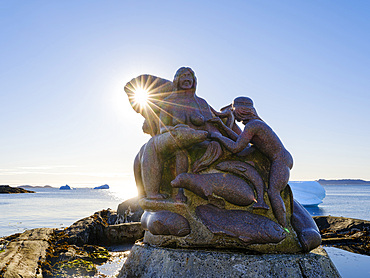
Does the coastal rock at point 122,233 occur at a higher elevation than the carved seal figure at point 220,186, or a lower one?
lower

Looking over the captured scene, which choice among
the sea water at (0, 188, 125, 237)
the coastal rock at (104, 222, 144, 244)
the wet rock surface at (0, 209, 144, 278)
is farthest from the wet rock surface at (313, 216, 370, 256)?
the sea water at (0, 188, 125, 237)

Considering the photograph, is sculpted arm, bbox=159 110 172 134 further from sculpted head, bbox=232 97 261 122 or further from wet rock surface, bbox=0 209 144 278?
wet rock surface, bbox=0 209 144 278

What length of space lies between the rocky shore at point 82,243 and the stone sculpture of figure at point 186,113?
2.36m

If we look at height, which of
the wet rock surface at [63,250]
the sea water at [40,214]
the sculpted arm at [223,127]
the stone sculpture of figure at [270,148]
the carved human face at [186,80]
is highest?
the carved human face at [186,80]

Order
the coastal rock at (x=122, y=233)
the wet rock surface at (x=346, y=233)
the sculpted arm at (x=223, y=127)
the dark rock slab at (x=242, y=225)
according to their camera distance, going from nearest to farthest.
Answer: the dark rock slab at (x=242, y=225)
the sculpted arm at (x=223, y=127)
the wet rock surface at (x=346, y=233)
the coastal rock at (x=122, y=233)

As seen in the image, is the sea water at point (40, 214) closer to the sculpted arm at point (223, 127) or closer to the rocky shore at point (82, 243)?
the rocky shore at point (82, 243)

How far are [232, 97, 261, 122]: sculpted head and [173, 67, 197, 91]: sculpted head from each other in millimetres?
669

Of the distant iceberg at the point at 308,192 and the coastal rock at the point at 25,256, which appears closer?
the coastal rock at the point at 25,256

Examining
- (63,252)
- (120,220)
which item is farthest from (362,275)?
(120,220)

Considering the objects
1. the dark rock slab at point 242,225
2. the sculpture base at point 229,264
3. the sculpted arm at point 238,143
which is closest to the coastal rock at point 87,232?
the sculpture base at point 229,264

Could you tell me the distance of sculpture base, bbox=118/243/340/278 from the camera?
3.21m

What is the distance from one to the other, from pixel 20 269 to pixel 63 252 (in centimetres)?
133

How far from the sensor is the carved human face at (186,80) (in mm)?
4461

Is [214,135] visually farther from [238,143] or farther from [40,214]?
[40,214]
